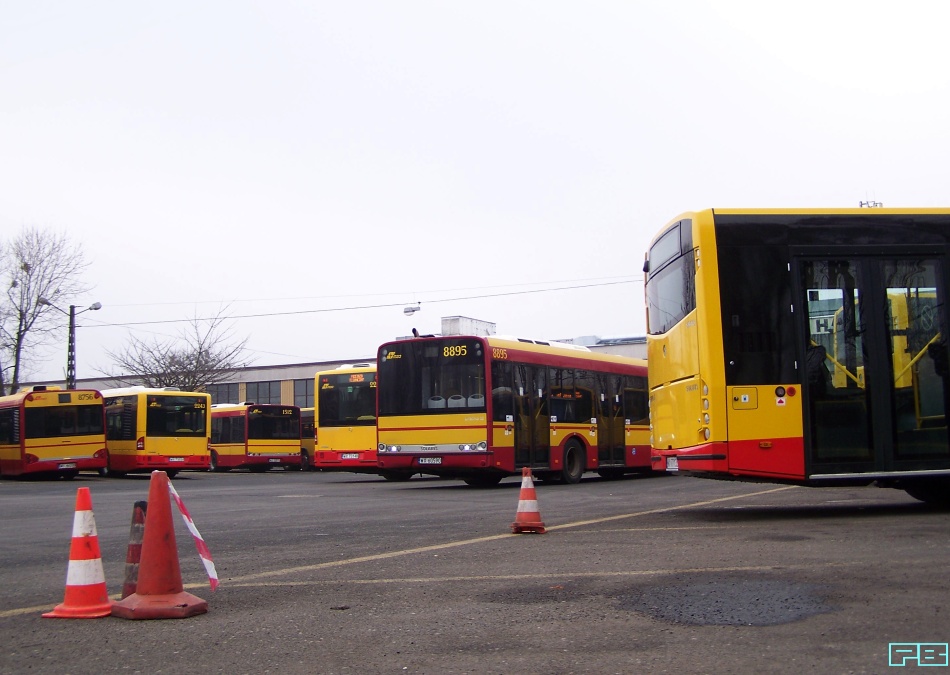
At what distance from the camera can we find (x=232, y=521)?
1335 cm

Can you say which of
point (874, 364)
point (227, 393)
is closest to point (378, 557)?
point (874, 364)

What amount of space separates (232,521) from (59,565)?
4496mm

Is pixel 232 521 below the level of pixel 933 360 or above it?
below

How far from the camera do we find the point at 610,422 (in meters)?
24.0

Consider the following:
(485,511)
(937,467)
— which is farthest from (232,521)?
(937,467)

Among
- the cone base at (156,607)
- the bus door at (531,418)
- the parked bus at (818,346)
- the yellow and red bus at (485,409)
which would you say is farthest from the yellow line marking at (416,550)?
the bus door at (531,418)

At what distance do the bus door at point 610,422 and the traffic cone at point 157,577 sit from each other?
703 inches

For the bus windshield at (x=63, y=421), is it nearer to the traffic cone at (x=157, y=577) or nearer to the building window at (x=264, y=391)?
the traffic cone at (x=157, y=577)

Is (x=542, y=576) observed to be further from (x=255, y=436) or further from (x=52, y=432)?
(x=255, y=436)

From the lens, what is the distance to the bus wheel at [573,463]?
73.0ft

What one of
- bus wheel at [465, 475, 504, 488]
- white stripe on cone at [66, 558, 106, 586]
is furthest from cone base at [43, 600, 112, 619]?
bus wheel at [465, 475, 504, 488]

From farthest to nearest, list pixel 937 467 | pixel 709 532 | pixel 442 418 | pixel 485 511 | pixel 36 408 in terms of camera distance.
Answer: pixel 36 408
pixel 442 418
pixel 485 511
pixel 937 467
pixel 709 532

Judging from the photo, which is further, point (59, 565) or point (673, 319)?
point (673, 319)

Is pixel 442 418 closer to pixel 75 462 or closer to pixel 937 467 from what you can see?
pixel 937 467
